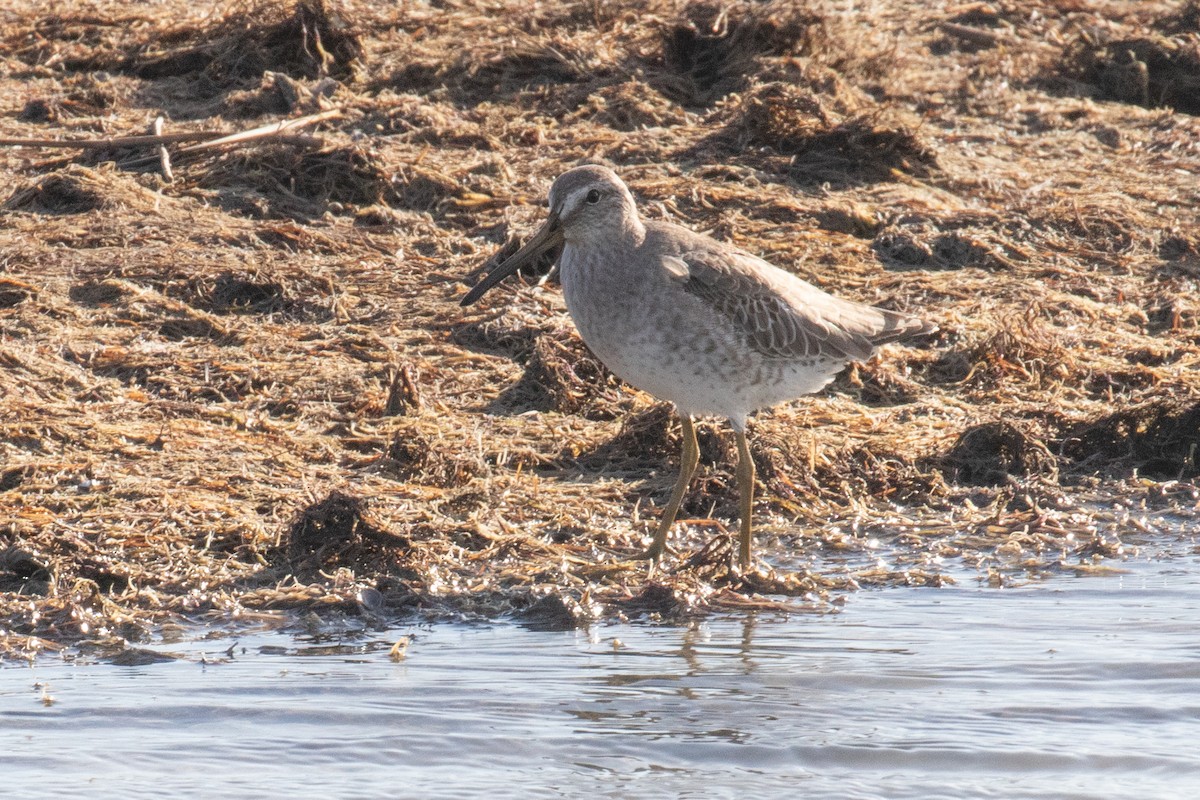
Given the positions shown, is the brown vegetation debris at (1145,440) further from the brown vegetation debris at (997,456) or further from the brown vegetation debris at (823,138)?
the brown vegetation debris at (823,138)

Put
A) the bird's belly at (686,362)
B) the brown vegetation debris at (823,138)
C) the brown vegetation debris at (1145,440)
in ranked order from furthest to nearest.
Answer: the brown vegetation debris at (823,138)
the brown vegetation debris at (1145,440)
the bird's belly at (686,362)

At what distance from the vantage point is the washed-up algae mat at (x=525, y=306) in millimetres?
6383

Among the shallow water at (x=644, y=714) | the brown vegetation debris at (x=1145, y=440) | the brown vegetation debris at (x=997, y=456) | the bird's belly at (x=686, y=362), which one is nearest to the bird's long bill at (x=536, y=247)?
the bird's belly at (x=686, y=362)

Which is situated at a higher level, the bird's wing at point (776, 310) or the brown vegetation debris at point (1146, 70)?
the brown vegetation debris at point (1146, 70)

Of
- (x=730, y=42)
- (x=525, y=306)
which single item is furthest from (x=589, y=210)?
(x=730, y=42)

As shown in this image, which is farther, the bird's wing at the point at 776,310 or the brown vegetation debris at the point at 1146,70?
the brown vegetation debris at the point at 1146,70

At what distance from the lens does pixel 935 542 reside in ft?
22.9

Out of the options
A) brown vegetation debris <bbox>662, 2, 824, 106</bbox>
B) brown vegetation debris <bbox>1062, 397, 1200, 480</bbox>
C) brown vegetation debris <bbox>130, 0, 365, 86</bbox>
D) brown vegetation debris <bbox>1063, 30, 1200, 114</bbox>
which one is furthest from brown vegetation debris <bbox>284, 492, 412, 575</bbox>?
brown vegetation debris <bbox>1063, 30, 1200, 114</bbox>

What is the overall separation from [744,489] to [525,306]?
2.16 metres

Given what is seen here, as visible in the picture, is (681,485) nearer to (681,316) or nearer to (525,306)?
(681,316)

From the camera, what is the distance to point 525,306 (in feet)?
28.0

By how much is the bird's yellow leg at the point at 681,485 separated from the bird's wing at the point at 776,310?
484 mm

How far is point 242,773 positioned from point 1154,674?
9.78 feet

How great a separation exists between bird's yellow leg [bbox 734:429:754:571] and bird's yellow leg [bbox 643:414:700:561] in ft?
0.62
